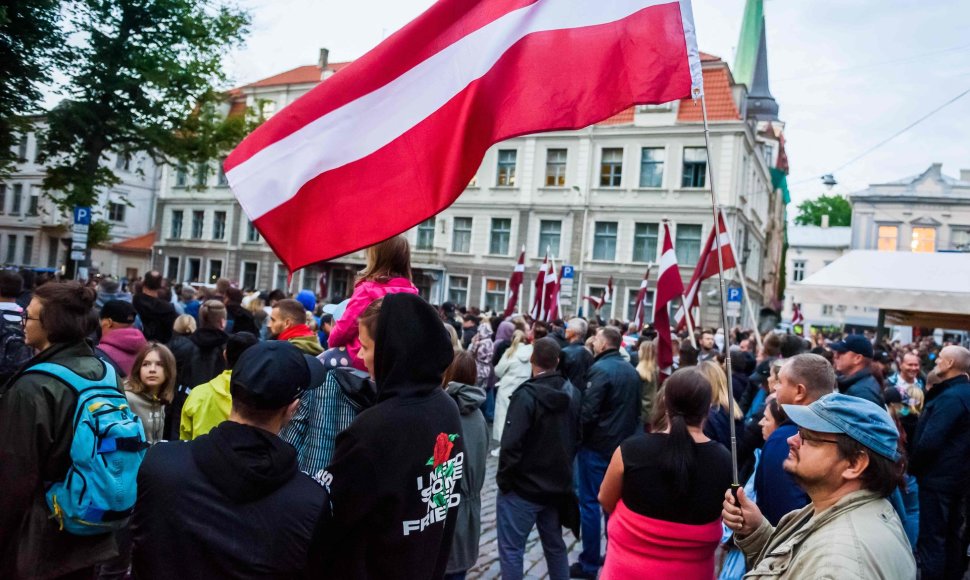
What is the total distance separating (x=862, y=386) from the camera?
5.43 m

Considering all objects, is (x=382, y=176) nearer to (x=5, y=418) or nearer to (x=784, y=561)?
(x=5, y=418)

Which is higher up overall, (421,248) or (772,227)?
(772,227)

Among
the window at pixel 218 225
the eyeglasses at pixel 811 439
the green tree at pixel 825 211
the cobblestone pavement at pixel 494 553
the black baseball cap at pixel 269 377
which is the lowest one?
the cobblestone pavement at pixel 494 553

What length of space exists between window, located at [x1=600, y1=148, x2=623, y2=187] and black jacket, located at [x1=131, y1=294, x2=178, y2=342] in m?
28.9

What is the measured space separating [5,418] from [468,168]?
2145 millimetres

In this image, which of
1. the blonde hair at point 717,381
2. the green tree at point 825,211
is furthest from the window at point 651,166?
the green tree at point 825,211

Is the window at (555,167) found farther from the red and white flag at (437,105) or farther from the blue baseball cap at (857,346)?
the red and white flag at (437,105)

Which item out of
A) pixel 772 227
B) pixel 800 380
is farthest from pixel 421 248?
pixel 800 380

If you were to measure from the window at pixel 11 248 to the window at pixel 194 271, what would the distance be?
14.9 meters

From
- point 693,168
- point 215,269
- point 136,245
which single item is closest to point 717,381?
point 693,168

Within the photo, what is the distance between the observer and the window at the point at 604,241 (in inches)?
1344

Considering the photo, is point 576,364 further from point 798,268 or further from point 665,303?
point 798,268

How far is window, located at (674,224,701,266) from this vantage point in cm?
3231

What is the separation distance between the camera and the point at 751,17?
6272cm
